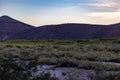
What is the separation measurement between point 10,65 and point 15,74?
0.99 feet

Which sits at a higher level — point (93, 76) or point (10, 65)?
point (10, 65)

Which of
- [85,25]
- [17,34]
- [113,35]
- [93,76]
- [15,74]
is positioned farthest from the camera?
[17,34]

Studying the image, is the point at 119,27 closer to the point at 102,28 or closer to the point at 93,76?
the point at 102,28

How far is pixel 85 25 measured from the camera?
167m

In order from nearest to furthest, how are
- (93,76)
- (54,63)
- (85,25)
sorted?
1. (93,76)
2. (54,63)
3. (85,25)

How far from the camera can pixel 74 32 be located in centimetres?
16175

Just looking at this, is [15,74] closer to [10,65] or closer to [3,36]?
[10,65]

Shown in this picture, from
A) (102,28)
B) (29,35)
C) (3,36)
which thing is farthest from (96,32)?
(3,36)

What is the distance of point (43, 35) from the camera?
160 m

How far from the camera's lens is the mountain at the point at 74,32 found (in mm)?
154000

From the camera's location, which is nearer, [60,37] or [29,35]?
[60,37]

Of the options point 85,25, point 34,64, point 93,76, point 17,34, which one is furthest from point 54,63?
point 17,34

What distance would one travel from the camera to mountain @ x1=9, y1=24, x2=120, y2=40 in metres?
154

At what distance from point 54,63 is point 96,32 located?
13355 centimetres
